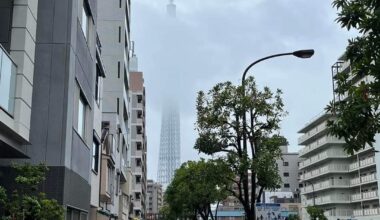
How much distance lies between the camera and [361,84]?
328 inches

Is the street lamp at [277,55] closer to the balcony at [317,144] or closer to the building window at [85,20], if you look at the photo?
the building window at [85,20]

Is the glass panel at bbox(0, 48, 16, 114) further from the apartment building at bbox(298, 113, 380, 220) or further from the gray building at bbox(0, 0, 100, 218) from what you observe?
the apartment building at bbox(298, 113, 380, 220)

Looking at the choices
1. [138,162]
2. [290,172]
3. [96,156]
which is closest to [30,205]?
[96,156]

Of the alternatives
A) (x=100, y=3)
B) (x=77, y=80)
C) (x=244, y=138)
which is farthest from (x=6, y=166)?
(x=100, y=3)

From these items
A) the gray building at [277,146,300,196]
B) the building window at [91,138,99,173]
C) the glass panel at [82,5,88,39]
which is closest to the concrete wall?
the glass panel at [82,5,88,39]

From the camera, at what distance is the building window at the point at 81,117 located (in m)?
20.4

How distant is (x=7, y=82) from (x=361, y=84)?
29.5ft

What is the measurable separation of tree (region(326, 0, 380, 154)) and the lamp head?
915 cm

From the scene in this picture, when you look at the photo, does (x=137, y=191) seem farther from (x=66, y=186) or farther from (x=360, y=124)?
(x=360, y=124)

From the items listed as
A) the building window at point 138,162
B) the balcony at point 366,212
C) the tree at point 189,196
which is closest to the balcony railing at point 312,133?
the balcony at point 366,212

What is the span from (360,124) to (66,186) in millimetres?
11070

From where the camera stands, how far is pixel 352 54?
8.63 metres

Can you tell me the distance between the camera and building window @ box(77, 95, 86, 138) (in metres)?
20.4

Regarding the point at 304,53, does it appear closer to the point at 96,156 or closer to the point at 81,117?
the point at 81,117
